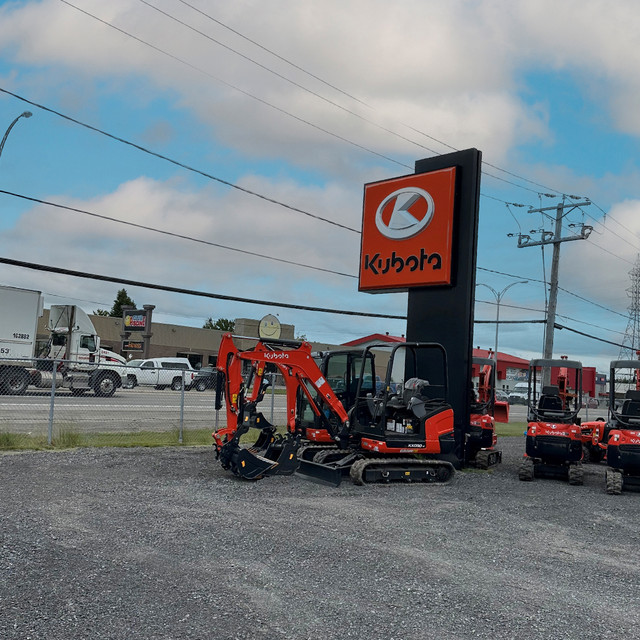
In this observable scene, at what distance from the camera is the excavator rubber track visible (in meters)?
11.6

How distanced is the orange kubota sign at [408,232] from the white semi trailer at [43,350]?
11.8 meters

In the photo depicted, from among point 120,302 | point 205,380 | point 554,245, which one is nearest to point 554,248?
point 554,245

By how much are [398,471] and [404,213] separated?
6905 mm

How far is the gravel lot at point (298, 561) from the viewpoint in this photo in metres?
5.03

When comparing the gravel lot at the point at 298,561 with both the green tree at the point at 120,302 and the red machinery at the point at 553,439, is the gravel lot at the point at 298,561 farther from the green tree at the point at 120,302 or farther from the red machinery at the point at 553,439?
the green tree at the point at 120,302

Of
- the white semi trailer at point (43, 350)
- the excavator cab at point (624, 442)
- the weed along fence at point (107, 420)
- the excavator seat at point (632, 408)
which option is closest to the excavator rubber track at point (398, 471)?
the excavator cab at point (624, 442)

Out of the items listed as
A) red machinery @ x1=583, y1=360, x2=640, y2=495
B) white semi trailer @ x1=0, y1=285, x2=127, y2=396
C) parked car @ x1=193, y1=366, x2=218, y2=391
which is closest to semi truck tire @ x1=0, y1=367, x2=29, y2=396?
white semi trailer @ x1=0, y1=285, x2=127, y2=396

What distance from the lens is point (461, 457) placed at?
14680 mm

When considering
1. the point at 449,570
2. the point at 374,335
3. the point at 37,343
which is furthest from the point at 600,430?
the point at 374,335

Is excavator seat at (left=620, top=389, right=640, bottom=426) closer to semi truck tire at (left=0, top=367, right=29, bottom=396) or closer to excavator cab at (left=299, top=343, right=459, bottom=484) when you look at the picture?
excavator cab at (left=299, top=343, right=459, bottom=484)

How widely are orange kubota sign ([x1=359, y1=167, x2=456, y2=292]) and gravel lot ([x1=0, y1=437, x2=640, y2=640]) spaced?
234 inches

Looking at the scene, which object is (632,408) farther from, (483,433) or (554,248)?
(554,248)

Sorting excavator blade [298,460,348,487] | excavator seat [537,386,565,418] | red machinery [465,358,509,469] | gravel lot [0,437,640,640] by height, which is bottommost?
gravel lot [0,437,640,640]

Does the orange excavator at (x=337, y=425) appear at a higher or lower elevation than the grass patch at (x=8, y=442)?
higher
